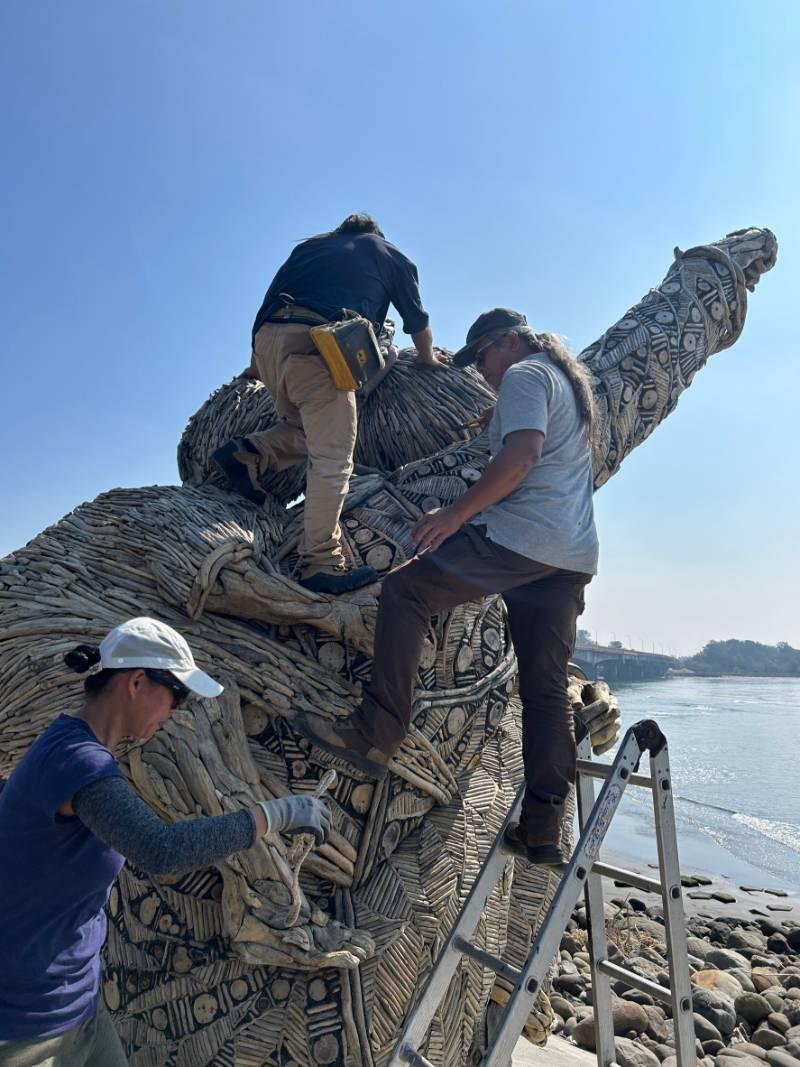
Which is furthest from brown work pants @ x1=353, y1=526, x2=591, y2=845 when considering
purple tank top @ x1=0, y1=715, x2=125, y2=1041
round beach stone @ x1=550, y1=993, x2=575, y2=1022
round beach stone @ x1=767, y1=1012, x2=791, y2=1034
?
round beach stone @ x1=767, y1=1012, x2=791, y2=1034

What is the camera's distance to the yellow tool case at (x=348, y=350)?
352 cm

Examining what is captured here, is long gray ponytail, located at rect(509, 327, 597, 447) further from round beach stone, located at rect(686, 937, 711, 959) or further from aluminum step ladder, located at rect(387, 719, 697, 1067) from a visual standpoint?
round beach stone, located at rect(686, 937, 711, 959)

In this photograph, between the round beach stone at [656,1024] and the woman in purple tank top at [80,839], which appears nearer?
the woman in purple tank top at [80,839]

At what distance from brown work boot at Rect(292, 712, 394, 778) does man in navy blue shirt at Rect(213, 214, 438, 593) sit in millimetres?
603

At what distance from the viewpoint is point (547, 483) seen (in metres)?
3.15

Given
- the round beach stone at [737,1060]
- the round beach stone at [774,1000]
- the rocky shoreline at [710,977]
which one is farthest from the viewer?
the round beach stone at [774,1000]

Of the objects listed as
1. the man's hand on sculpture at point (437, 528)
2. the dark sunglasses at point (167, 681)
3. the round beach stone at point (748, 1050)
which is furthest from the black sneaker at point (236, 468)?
the round beach stone at point (748, 1050)

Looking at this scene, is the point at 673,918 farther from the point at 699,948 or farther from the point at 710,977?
the point at 699,948

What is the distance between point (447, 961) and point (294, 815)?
1079 millimetres

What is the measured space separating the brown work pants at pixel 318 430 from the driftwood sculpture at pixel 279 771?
22cm

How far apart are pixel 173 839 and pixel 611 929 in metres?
7.94

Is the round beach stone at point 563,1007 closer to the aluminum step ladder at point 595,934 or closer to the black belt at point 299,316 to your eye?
the aluminum step ladder at point 595,934

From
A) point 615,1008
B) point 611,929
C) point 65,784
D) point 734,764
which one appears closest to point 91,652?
point 65,784

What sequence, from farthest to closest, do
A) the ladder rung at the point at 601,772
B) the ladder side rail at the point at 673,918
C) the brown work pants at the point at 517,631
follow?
the brown work pants at the point at 517,631
the ladder rung at the point at 601,772
the ladder side rail at the point at 673,918
